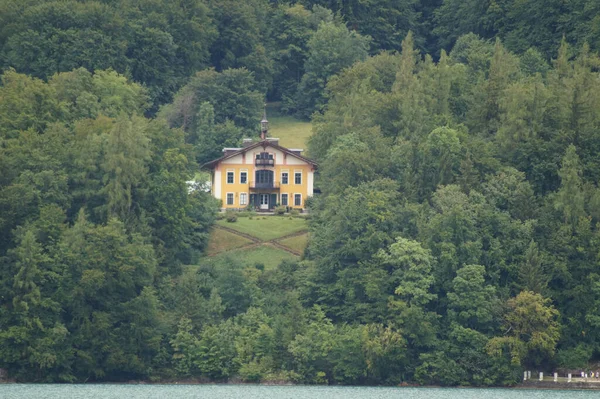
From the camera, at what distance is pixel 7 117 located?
124 meters

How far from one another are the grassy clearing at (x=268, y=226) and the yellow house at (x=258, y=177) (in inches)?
236

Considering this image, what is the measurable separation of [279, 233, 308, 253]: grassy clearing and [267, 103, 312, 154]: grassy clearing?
2794 centimetres

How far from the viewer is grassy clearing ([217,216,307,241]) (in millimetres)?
133762

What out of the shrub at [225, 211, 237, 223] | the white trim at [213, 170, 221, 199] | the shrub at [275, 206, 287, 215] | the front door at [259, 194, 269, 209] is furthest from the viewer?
the front door at [259, 194, 269, 209]

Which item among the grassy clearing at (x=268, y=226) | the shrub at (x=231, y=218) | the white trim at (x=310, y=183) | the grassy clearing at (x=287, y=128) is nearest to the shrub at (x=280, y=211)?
the grassy clearing at (x=268, y=226)

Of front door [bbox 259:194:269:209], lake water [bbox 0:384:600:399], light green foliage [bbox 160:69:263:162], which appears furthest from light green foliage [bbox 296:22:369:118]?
lake water [bbox 0:384:600:399]

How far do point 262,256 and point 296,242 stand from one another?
3918mm

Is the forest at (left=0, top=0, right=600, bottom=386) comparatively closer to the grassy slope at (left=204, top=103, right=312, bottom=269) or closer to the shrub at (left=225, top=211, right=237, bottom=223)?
the grassy slope at (left=204, top=103, right=312, bottom=269)

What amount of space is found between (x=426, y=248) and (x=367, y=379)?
953cm

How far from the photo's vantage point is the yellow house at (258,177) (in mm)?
145250

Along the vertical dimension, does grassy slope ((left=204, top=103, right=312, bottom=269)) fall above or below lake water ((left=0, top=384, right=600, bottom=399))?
above

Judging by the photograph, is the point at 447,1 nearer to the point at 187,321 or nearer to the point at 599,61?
the point at 599,61

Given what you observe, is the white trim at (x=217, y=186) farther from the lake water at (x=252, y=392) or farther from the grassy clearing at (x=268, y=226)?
the lake water at (x=252, y=392)

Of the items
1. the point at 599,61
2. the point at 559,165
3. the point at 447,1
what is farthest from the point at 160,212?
the point at 447,1
